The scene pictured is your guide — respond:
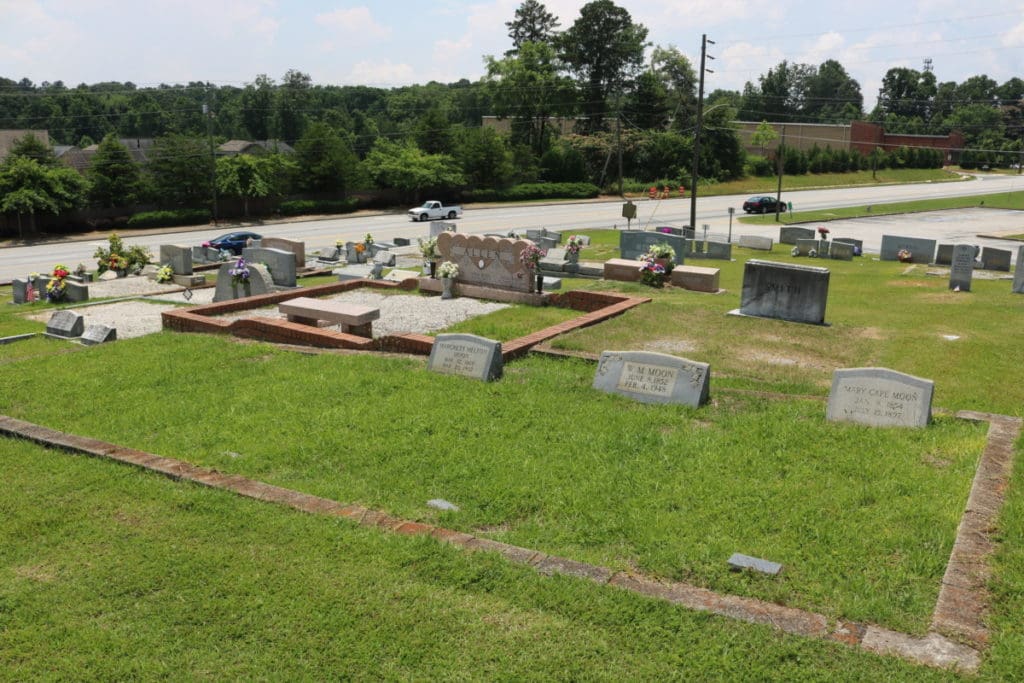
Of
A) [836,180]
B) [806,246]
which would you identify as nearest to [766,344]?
[806,246]

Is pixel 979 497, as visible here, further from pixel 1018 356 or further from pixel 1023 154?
pixel 1023 154

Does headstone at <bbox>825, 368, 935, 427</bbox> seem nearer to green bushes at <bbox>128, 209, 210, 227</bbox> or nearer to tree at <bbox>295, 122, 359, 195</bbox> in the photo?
green bushes at <bbox>128, 209, 210, 227</bbox>

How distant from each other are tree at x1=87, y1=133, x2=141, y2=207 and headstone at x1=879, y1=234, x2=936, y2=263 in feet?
130

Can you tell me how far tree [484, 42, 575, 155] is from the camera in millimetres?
72375

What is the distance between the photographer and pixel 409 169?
59.7 meters

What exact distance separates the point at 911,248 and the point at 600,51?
54.2 m

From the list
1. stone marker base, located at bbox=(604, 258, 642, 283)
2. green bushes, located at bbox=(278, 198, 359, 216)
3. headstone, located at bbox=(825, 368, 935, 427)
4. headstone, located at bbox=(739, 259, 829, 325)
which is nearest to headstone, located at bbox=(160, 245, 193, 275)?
stone marker base, located at bbox=(604, 258, 642, 283)

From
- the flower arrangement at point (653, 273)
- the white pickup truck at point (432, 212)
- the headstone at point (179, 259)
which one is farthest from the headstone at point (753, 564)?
the white pickup truck at point (432, 212)

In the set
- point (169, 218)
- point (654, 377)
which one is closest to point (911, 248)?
point (654, 377)

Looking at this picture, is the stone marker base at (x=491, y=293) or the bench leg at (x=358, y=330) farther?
the stone marker base at (x=491, y=293)

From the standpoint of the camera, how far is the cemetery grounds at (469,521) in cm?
550

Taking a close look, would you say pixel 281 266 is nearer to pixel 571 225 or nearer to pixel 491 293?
pixel 491 293

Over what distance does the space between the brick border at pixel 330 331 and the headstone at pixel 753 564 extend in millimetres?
6750

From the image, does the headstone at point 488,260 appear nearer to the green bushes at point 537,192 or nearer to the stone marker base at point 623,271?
the stone marker base at point 623,271
